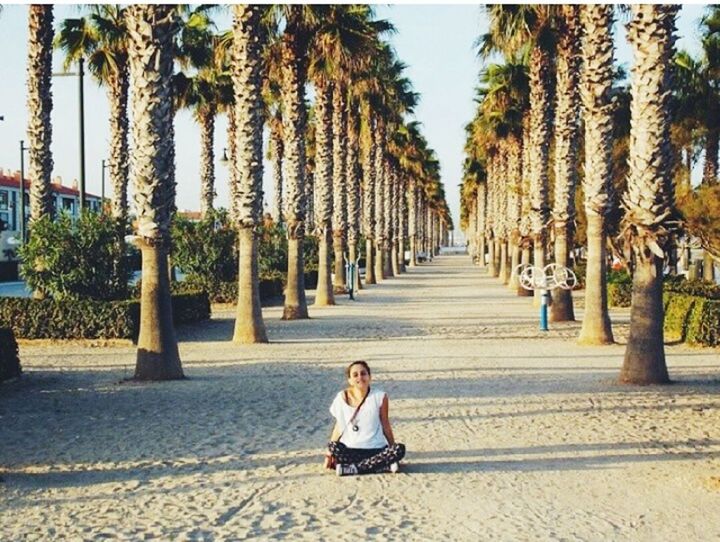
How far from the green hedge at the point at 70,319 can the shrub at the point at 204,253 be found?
11962mm

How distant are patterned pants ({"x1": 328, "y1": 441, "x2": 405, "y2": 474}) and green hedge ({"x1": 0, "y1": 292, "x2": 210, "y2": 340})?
11.1 m

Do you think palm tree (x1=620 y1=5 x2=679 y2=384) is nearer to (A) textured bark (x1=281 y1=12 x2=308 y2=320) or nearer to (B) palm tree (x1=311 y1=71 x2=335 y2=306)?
(A) textured bark (x1=281 y1=12 x2=308 y2=320)

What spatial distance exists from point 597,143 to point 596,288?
273 cm

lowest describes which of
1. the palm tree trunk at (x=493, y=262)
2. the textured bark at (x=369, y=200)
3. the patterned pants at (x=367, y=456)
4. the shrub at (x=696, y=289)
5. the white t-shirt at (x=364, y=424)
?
the patterned pants at (x=367, y=456)

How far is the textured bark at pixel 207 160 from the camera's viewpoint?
112 feet

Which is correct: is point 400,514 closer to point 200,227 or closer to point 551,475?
point 551,475

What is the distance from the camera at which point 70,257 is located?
820 inches

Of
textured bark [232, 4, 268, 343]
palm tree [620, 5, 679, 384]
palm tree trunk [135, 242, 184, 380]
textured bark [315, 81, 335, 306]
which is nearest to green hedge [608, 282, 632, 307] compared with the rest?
textured bark [315, 81, 335, 306]

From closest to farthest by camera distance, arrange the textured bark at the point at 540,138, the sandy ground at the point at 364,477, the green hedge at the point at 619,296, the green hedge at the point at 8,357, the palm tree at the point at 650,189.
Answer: the sandy ground at the point at 364,477, the palm tree at the point at 650,189, the green hedge at the point at 8,357, the textured bark at the point at 540,138, the green hedge at the point at 619,296

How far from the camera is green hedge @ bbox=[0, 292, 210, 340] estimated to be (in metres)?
18.4

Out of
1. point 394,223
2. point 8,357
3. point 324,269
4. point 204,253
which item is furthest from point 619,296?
point 394,223

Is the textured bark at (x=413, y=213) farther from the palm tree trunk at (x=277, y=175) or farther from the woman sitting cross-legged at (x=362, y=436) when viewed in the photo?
the woman sitting cross-legged at (x=362, y=436)

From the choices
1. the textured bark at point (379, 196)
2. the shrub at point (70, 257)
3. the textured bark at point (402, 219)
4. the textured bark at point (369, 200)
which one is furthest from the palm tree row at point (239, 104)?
the textured bark at point (402, 219)

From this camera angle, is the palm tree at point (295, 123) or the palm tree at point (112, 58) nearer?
the palm tree at point (295, 123)
